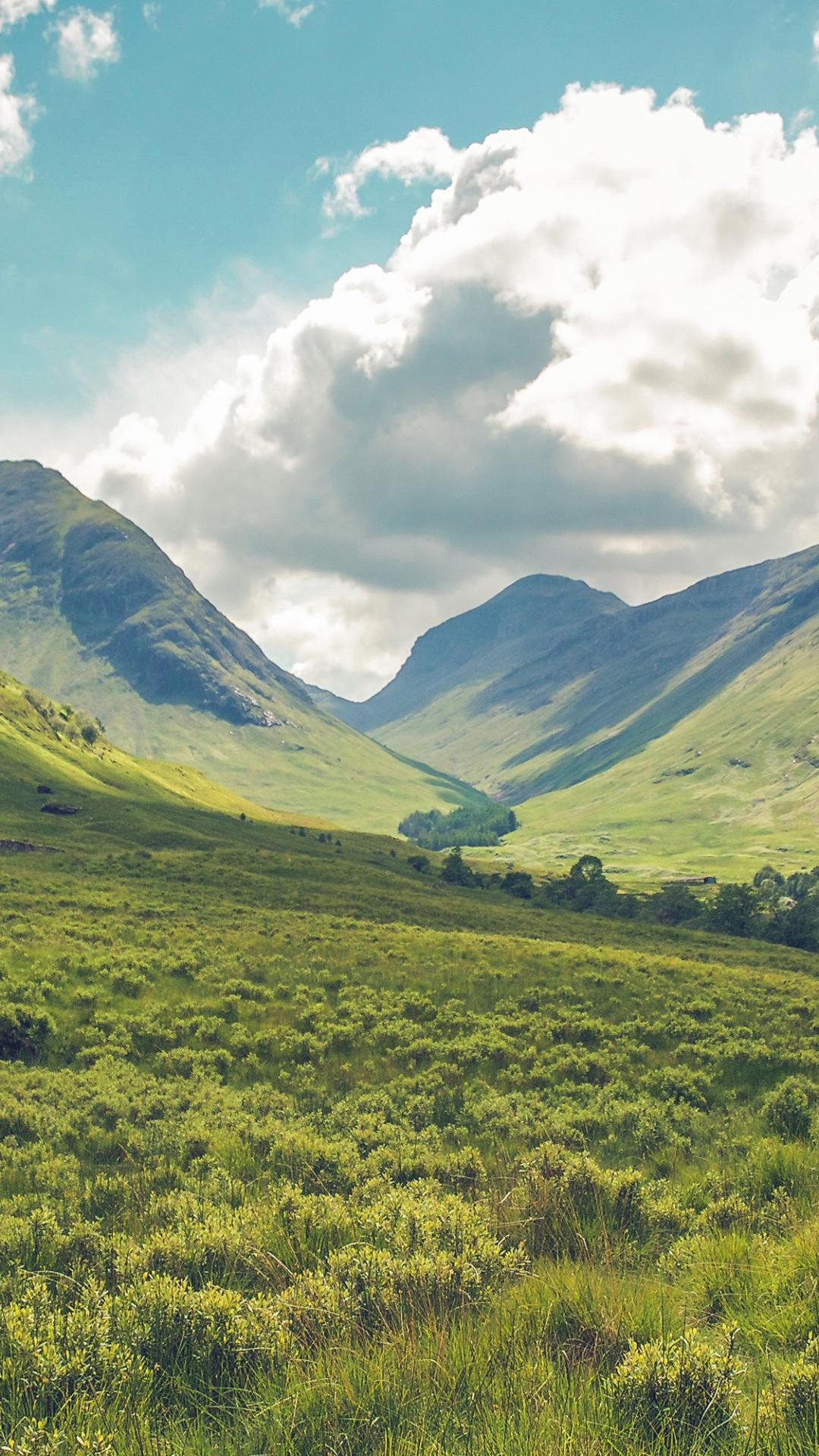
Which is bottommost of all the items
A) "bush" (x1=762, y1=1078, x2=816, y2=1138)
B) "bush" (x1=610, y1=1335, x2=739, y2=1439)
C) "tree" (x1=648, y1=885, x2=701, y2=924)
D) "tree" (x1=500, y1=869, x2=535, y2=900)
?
"tree" (x1=500, y1=869, x2=535, y2=900)

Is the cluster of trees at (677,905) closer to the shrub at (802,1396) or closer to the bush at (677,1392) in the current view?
the shrub at (802,1396)

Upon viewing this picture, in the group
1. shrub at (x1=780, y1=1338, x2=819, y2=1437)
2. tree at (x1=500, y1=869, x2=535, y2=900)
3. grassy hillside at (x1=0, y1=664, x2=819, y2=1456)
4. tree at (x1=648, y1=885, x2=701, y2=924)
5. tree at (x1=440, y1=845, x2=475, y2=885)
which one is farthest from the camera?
tree at (x1=440, y1=845, x2=475, y2=885)

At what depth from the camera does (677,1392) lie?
17.3 feet

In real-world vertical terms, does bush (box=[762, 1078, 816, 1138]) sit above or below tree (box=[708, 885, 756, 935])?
above

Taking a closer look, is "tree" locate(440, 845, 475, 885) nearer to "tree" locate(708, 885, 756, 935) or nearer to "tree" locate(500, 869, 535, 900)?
"tree" locate(500, 869, 535, 900)

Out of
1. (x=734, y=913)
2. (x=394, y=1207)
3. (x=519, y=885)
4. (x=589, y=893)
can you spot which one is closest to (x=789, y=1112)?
(x=394, y=1207)

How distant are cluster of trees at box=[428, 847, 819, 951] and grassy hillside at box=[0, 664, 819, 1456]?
7797 cm

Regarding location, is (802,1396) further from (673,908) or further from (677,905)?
(677,905)

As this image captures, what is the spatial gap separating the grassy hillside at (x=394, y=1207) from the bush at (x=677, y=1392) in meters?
0.02

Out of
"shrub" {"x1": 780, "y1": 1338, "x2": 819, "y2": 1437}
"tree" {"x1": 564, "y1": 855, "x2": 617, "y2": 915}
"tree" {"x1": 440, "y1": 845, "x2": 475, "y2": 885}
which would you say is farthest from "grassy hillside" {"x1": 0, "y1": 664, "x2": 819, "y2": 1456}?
"tree" {"x1": 440, "y1": 845, "x2": 475, "y2": 885}

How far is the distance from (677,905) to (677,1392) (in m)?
124

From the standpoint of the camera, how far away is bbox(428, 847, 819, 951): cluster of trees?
10706cm

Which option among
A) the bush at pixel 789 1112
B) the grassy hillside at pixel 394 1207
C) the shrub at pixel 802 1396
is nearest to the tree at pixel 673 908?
the grassy hillside at pixel 394 1207

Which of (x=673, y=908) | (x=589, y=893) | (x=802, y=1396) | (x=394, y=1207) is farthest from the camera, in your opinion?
(x=589, y=893)
